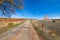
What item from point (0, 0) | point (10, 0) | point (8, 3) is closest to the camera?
point (0, 0)

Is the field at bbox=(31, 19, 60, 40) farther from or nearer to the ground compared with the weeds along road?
nearer to the ground

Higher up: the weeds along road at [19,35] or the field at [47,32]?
the weeds along road at [19,35]

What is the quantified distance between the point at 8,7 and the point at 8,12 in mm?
783

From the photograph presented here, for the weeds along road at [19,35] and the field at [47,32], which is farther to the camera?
the field at [47,32]

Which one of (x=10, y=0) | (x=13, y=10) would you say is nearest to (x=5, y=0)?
(x=10, y=0)

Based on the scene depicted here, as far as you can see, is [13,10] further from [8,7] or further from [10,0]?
[10,0]

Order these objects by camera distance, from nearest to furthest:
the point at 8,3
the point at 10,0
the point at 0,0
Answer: the point at 0,0 → the point at 10,0 → the point at 8,3

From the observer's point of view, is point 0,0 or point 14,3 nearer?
point 0,0

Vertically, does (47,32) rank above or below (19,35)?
below

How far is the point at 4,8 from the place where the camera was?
16125 millimetres

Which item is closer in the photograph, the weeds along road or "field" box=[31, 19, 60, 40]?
the weeds along road

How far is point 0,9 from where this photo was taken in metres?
15.9

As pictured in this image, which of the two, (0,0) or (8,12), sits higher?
(0,0)

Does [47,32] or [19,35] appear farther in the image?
[47,32]
